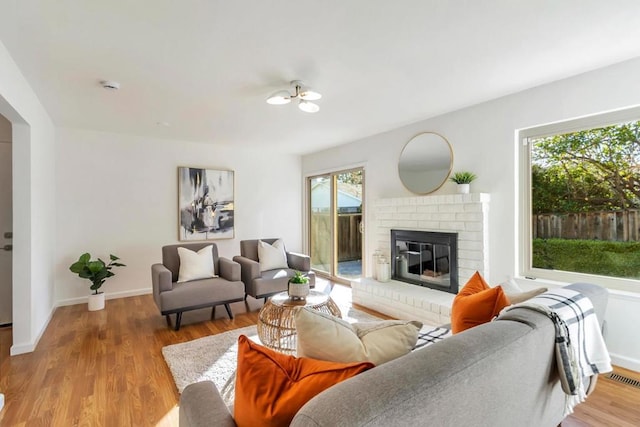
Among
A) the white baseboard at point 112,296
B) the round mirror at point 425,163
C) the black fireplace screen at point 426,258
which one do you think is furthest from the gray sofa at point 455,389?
the white baseboard at point 112,296

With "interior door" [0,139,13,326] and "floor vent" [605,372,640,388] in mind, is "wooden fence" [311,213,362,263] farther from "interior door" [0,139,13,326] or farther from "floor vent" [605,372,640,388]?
"interior door" [0,139,13,326]

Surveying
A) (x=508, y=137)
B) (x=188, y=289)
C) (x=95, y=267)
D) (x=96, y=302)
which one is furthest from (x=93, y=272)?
(x=508, y=137)

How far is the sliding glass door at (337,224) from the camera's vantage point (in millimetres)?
5102

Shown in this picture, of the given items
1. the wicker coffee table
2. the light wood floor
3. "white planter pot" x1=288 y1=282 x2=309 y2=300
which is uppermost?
"white planter pot" x1=288 y1=282 x2=309 y2=300

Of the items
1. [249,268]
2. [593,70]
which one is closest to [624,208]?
[593,70]

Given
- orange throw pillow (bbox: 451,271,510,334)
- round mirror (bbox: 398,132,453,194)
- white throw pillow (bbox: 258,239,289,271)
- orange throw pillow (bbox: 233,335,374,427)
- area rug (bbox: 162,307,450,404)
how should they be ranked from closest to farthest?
orange throw pillow (bbox: 233,335,374,427)
orange throw pillow (bbox: 451,271,510,334)
area rug (bbox: 162,307,450,404)
round mirror (bbox: 398,132,453,194)
white throw pillow (bbox: 258,239,289,271)

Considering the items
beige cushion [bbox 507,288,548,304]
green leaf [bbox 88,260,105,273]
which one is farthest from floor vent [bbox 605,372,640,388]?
green leaf [bbox 88,260,105,273]

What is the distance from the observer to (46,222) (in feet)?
11.2

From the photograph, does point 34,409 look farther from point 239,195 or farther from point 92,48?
point 239,195

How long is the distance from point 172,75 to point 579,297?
3057 mm

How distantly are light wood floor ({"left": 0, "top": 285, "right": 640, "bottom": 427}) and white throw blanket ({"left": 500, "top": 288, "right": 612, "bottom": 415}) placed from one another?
66cm

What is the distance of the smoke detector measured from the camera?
8.59 ft

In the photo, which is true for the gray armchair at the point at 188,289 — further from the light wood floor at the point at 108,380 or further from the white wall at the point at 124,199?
the white wall at the point at 124,199

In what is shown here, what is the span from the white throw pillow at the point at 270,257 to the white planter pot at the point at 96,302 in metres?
1.97
